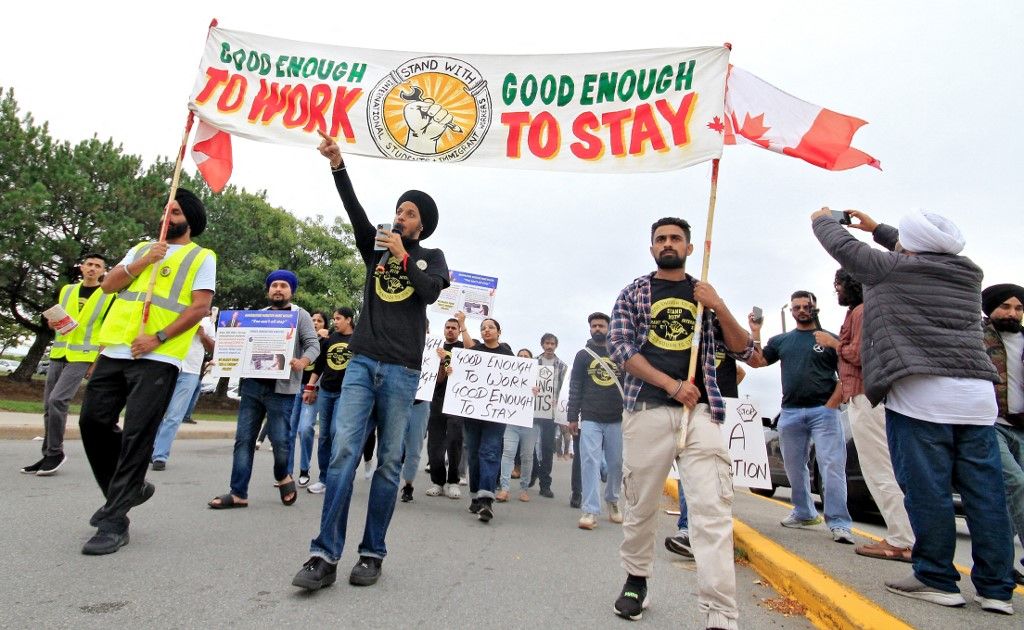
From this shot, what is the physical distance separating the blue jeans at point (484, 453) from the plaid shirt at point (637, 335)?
3051 millimetres

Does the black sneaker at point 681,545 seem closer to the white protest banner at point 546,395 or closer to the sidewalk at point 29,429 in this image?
the white protest banner at point 546,395

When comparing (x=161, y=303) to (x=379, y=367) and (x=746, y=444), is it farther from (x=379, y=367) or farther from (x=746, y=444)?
(x=746, y=444)

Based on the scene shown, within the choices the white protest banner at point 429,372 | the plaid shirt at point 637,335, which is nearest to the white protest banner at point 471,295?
the white protest banner at point 429,372

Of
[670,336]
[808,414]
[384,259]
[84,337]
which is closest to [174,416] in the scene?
[84,337]

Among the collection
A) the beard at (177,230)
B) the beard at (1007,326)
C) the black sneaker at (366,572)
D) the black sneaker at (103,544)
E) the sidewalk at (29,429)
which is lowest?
the sidewalk at (29,429)

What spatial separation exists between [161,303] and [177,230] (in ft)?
2.02

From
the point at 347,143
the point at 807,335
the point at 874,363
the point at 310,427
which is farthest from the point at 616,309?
the point at 310,427

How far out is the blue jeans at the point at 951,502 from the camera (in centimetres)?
327

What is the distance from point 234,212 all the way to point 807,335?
3059 cm

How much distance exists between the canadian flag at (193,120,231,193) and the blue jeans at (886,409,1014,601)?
A: 486 centimetres

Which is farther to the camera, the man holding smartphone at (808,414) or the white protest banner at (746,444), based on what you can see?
the white protest banner at (746,444)

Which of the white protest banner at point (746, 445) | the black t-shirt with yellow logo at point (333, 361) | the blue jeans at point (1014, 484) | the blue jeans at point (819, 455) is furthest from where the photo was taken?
the black t-shirt with yellow logo at point (333, 361)

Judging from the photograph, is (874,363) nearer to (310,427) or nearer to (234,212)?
(310,427)

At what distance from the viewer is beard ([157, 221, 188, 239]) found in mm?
4176
